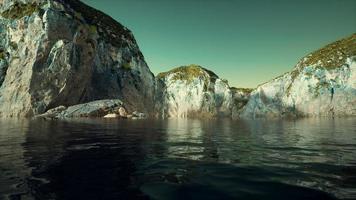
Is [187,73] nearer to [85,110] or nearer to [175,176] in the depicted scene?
[85,110]

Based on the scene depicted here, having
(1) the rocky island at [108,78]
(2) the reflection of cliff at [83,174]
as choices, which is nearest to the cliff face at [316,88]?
(1) the rocky island at [108,78]

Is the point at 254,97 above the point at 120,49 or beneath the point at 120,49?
beneath

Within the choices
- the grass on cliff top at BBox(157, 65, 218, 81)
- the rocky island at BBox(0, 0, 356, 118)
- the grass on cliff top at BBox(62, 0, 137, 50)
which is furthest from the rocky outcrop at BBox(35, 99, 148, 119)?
the grass on cliff top at BBox(157, 65, 218, 81)

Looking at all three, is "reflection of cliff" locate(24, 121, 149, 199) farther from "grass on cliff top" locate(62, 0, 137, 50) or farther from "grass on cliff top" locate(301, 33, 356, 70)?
"grass on cliff top" locate(301, 33, 356, 70)

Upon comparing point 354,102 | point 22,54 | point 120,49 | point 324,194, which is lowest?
point 324,194

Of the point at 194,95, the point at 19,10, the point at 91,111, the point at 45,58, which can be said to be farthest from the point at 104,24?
the point at 194,95

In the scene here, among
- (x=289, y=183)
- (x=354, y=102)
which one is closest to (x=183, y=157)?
(x=289, y=183)

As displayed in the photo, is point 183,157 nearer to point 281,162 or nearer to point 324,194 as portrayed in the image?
point 281,162
